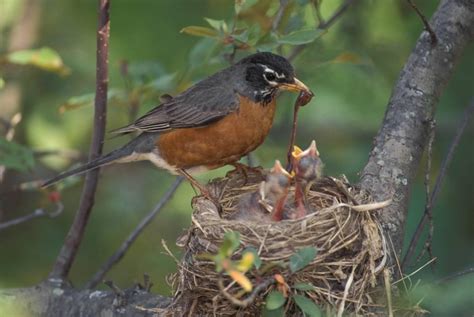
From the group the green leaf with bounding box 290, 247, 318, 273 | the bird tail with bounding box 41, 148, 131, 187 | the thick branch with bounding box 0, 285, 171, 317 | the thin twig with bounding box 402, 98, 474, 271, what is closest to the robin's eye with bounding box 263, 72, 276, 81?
the bird tail with bounding box 41, 148, 131, 187

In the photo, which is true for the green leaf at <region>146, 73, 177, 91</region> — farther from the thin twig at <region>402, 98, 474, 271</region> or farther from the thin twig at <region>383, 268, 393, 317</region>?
the thin twig at <region>383, 268, 393, 317</region>

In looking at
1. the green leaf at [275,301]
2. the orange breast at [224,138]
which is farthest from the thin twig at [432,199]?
the orange breast at [224,138]

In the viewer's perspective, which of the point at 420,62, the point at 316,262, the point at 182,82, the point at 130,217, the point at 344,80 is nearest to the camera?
the point at 316,262

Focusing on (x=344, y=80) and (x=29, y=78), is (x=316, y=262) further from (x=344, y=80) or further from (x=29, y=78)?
(x=29, y=78)

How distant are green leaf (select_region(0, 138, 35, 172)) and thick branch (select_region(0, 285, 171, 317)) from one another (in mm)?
637

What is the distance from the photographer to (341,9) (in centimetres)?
521

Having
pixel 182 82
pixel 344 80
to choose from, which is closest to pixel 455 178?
pixel 344 80

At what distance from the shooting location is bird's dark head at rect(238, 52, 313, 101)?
4902mm

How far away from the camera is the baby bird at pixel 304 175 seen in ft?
12.9

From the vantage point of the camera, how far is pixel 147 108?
21.9 feet

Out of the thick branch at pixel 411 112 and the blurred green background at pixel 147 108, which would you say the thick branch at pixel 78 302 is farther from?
the blurred green background at pixel 147 108

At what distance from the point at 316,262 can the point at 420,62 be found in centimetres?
137

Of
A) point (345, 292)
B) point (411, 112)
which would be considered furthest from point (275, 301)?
point (411, 112)

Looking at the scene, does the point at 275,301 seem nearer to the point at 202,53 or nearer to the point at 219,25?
the point at 219,25
